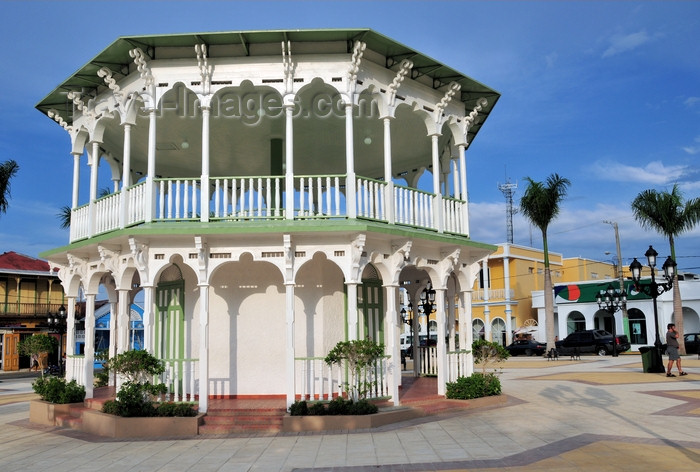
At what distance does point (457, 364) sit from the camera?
1513 centimetres

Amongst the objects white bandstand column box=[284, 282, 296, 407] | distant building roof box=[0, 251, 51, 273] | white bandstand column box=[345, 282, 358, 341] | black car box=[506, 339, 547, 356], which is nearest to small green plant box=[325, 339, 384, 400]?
white bandstand column box=[345, 282, 358, 341]

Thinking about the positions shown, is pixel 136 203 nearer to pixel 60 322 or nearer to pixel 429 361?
pixel 429 361

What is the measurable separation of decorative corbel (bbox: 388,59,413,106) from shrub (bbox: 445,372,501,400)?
6774 millimetres

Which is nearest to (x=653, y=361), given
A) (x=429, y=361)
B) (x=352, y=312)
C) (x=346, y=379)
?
(x=429, y=361)

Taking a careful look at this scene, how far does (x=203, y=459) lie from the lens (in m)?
9.66

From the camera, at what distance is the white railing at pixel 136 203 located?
13445 millimetres

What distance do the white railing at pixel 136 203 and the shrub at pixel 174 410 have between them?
403 cm

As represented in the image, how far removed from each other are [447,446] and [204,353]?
5.42 m

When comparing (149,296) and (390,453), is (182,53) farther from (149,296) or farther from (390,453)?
(390,453)

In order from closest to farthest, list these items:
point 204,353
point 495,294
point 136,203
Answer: point 204,353, point 136,203, point 495,294

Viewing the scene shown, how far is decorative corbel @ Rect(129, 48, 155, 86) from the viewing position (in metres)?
13.1

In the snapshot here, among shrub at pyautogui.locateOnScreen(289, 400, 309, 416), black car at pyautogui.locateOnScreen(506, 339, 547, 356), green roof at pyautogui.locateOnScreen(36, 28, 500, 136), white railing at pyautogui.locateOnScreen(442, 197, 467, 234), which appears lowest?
black car at pyautogui.locateOnScreen(506, 339, 547, 356)

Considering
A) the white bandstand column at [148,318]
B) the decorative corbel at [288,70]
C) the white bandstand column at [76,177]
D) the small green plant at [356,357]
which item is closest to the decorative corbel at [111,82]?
the white bandstand column at [76,177]

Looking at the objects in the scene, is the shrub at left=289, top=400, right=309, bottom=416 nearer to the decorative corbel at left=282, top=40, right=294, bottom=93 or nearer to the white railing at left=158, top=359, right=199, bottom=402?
the white railing at left=158, top=359, right=199, bottom=402
